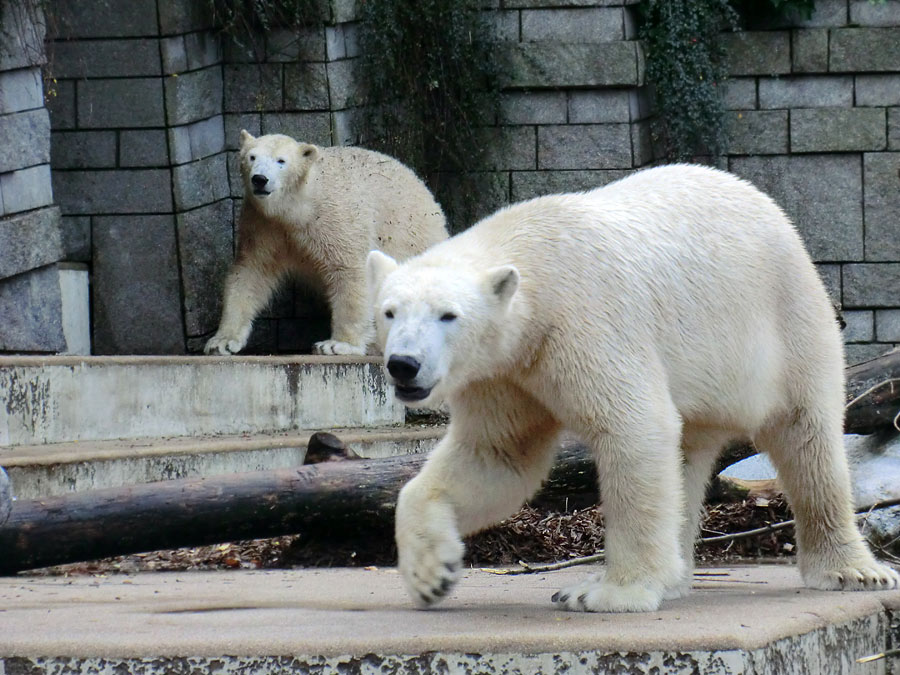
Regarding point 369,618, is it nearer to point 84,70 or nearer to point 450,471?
point 450,471

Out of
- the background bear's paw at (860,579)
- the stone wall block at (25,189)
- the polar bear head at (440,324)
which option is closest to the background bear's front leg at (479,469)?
the polar bear head at (440,324)

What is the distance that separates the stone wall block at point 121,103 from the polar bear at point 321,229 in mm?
527

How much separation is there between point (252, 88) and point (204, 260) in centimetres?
108

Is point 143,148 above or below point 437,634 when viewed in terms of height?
above

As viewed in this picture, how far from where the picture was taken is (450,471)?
3.42 m

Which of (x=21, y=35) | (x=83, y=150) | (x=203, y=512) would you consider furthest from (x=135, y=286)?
(x=203, y=512)

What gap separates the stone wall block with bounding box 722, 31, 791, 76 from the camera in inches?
342

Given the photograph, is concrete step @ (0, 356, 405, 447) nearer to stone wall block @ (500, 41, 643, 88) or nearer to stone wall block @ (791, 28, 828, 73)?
stone wall block @ (500, 41, 643, 88)

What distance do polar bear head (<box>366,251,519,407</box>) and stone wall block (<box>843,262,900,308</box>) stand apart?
613 cm

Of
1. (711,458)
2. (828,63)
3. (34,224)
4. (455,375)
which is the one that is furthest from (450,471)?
(828,63)

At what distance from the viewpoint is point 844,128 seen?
28.5ft

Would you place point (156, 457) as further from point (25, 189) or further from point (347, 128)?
point (347, 128)

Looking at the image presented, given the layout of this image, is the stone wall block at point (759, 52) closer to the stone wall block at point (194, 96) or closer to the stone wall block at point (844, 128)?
the stone wall block at point (844, 128)

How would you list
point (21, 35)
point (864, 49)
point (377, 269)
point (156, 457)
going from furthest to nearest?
point (864, 49), point (21, 35), point (156, 457), point (377, 269)
